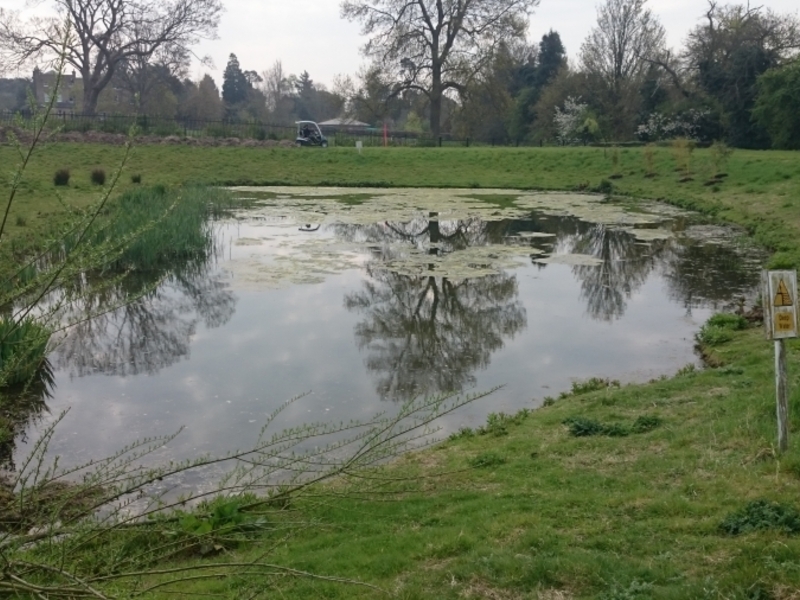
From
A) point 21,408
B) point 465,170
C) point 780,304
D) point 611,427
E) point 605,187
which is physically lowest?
point 21,408

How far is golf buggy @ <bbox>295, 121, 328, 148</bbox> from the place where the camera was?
4024cm

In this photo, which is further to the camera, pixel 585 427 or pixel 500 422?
pixel 500 422

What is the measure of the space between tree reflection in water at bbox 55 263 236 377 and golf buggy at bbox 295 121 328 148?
28.0 m

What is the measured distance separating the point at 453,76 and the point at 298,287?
33729mm

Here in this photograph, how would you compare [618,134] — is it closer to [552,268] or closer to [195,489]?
[552,268]

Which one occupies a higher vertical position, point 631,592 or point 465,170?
point 465,170

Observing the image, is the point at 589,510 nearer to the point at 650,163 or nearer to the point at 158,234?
the point at 158,234

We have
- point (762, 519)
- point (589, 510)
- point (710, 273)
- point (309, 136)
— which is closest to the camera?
point (762, 519)

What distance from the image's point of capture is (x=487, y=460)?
5555 mm

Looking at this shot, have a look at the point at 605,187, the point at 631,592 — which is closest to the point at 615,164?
the point at 605,187

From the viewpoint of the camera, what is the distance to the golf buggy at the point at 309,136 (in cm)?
4024

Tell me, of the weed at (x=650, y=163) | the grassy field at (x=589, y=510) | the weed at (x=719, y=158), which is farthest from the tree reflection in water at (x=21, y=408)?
the weed at (x=650, y=163)

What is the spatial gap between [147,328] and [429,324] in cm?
368

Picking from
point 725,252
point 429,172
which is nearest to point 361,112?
point 429,172
